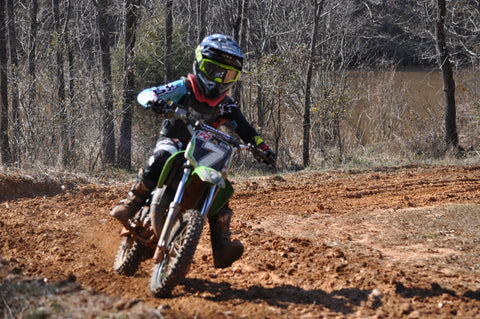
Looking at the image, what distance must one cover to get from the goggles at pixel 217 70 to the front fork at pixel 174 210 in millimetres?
968

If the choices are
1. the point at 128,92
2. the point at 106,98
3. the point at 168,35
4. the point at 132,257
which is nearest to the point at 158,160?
the point at 132,257

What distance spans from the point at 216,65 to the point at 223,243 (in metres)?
1.64

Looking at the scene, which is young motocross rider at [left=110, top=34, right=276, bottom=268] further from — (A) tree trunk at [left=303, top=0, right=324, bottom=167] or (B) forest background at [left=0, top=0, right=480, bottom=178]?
(A) tree trunk at [left=303, top=0, right=324, bottom=167]

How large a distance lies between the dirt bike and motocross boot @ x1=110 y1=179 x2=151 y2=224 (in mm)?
71

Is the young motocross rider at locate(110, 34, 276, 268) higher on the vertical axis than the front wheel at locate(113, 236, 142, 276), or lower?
higher

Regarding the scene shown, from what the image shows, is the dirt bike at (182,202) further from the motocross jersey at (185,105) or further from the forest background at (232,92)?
the forest background at (232,92)

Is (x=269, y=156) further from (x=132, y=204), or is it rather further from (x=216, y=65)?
(x=132, y=204)

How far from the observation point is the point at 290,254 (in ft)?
18.8

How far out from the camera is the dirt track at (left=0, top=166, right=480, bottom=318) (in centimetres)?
421

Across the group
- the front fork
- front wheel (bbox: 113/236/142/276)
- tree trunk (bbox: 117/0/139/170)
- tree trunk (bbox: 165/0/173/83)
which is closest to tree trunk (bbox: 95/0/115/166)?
tree trunk (bbox: 117/0/139/170)

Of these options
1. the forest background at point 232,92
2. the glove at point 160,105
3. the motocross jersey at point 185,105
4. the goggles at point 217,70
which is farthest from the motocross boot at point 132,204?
the forest background at point 232,92

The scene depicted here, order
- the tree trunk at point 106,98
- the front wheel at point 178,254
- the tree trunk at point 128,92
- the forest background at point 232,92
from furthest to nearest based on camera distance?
the tree trunk at point 128,92, the tree trunk at point 106,98, the forest background at point 232,92, the front wheel at point 178,254

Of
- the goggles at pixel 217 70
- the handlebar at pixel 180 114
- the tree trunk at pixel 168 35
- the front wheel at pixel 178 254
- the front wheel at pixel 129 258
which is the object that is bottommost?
the front wheel at pixel 129 258

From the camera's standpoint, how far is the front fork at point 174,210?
429cm
